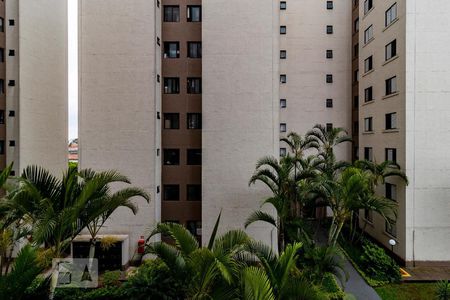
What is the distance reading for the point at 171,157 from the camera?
53.8 ft

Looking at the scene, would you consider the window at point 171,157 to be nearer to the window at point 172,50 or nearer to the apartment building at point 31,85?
the window at point 172,50

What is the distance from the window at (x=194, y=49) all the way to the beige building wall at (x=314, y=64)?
9264 mm

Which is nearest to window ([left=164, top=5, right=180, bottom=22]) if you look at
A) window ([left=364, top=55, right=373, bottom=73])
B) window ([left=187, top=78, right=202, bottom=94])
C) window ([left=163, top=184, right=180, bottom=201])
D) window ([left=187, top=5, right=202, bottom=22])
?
window ([left=187, top=5, right=202, bottom=22])

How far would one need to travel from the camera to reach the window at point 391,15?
16484mm

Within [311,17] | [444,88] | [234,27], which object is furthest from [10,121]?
[444,88]

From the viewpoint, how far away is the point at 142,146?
49.5 ft

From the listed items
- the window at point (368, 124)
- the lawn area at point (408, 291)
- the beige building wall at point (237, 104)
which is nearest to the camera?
the lawn area at point (408, 291)

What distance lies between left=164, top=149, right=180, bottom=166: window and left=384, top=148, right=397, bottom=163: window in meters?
11.5

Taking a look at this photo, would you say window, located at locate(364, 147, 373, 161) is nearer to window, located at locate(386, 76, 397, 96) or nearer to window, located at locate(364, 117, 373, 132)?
window, located at locate(364, 117, 373, 132)

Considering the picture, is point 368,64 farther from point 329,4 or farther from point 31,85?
point 31,85

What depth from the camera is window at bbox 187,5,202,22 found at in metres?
16.2

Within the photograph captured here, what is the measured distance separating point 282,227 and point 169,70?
974cm

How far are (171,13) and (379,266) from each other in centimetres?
1599

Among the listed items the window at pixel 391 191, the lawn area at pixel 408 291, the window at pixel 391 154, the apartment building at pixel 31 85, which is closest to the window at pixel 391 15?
the window at pixel 391 154
